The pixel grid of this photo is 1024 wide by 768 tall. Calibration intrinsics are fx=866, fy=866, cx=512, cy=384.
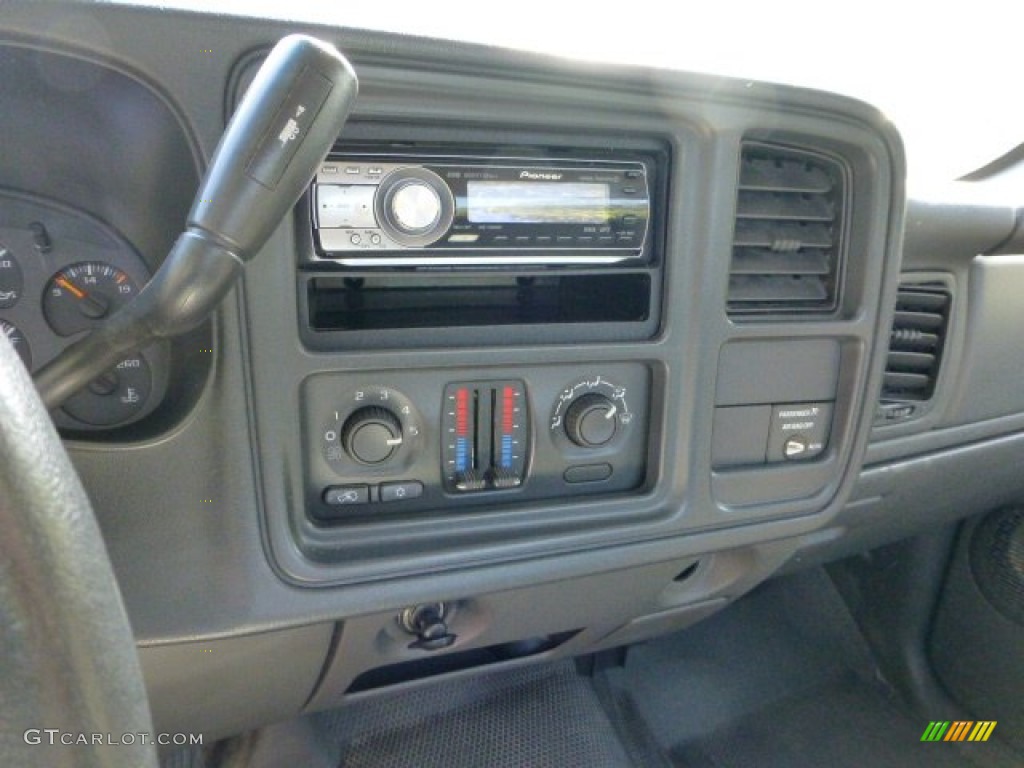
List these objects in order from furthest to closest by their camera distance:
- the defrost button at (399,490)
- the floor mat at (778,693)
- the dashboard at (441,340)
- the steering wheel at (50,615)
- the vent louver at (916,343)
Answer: the floor mat at (778,693)
the vent louver at (916,343)
the defrost button at (399,490)
the dashboard at (441,340)
the steering wheel at (50,615)

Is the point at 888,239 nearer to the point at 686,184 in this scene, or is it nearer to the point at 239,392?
the point at 686,184

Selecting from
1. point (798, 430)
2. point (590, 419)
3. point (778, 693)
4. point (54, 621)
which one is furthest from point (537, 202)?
point (778, 693)

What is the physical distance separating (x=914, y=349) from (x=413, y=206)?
813mm

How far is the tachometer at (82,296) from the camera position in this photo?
2.30 ft

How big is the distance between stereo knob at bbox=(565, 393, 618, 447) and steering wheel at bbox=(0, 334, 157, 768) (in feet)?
1.79

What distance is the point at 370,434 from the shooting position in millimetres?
776

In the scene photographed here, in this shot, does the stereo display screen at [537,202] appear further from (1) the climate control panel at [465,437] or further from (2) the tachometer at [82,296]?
(2) the tachometer at [82,296]

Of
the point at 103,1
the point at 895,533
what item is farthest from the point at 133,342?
the point at 895,533

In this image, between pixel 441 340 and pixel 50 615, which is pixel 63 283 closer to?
pixel 441 340

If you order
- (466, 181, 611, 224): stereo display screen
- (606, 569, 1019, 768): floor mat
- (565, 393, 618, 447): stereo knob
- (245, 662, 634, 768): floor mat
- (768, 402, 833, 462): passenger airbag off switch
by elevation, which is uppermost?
(466, 181, 611, 224): stereo display screen

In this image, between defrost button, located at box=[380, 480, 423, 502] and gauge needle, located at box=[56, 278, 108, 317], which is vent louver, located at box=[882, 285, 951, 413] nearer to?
defrost button, located at box=[380, 480, 423, 502]

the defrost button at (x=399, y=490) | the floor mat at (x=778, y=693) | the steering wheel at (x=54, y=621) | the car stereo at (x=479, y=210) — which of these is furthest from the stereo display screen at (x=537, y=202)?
the floor mat at (x=778, y=693)

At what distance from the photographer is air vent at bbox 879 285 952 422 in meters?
1.20

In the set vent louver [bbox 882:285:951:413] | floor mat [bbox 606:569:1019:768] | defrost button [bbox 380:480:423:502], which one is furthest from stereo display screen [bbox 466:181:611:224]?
floor mat [bbox 606:569:1019:768]
